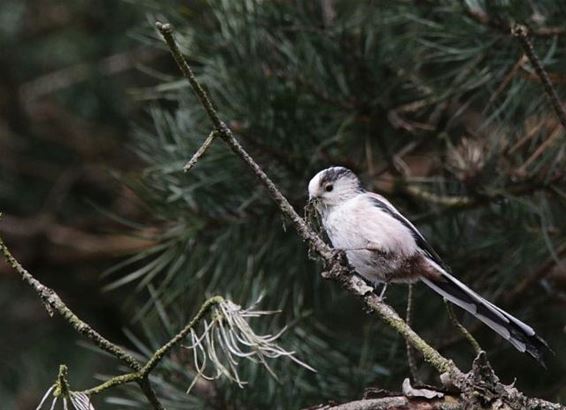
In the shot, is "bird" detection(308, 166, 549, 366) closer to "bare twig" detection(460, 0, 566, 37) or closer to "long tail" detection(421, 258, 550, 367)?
"long tail" detection(421, 258, 550, 367)

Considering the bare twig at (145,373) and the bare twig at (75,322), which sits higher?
the bare twig at (75,322)

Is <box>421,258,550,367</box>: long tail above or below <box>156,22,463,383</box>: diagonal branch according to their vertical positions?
below

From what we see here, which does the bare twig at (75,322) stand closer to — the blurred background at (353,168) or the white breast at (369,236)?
the white breast at (369,236)

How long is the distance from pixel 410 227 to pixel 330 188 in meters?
0.19

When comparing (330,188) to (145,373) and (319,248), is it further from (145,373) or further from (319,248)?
(145,373)

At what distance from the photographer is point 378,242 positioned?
2119mm

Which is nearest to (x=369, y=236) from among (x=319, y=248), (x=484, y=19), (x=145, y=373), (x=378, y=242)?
(x=378, y=242)

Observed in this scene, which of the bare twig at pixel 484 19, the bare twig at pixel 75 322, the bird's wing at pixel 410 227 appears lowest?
the bird's wing at pixel 410 227

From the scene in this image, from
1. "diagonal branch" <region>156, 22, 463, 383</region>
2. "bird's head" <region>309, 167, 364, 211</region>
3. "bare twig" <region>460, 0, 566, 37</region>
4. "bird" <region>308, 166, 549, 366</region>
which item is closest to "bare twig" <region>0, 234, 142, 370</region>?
"diagonal branch" <region>156, 22, 463, 383</region>

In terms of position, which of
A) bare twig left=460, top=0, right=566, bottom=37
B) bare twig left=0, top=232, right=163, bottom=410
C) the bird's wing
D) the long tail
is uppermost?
bare twig left=460, top=0, right=566, bottom=37

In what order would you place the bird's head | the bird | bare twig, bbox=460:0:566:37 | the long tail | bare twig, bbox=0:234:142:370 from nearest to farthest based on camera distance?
bare twig, bbox=0:234:142:370 → the long tail → the bird → the bird's head → bare twig, bbox=460:0:566:37

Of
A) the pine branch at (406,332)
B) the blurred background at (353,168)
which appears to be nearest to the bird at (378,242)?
the blurred background at (353,168)

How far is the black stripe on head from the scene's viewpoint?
2.24 meters

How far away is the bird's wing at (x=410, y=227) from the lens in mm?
2137
